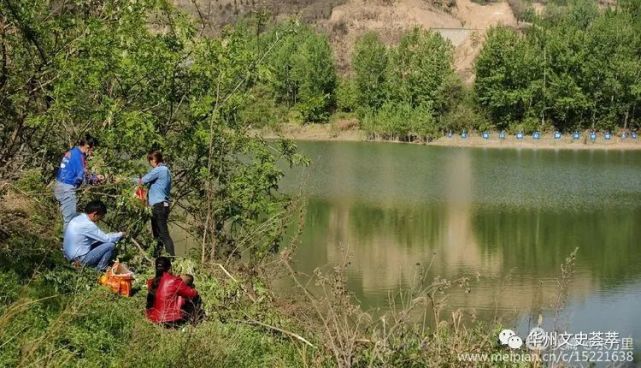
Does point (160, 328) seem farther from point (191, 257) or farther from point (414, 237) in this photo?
point (414, 237)

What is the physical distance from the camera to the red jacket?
5582mm

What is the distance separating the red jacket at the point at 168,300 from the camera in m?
5.58

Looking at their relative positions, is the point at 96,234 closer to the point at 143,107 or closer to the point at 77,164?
the point at 77,164

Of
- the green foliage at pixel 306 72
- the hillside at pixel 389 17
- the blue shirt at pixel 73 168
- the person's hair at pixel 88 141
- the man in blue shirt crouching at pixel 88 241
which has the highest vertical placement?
the hillside at pixel 389 17

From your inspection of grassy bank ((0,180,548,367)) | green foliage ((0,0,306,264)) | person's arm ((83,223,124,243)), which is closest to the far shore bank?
green foliage ((0,0,306,264))

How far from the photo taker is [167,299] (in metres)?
5.60

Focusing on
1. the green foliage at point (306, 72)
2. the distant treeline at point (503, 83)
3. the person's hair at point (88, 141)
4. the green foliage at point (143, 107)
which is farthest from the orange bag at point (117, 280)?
the green foliage at point (306, 72)

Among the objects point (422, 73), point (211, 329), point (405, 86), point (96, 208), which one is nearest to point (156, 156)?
point (96, 208)

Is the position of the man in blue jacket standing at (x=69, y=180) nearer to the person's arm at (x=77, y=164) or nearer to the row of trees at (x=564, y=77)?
the person's arm at (x=77, y=164)

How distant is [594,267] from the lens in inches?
528

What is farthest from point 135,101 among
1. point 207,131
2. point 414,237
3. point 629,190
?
point 629,190

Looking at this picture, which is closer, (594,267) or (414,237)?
(594,267)

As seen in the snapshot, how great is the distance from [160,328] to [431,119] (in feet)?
120

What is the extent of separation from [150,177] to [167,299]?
193 cm
